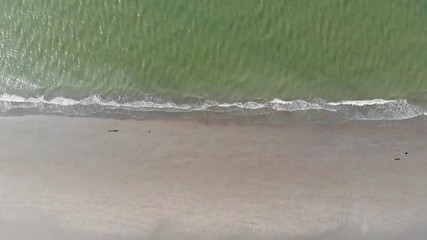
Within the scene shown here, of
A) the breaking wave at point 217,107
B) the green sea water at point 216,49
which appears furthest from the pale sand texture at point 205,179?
the green sea water at point 216,49

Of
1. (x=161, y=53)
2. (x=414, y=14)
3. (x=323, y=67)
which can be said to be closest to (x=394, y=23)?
(x=414, y=14)

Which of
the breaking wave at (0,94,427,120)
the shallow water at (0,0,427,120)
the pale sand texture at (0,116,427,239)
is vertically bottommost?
the pale sand texture at (0,116,427,239)

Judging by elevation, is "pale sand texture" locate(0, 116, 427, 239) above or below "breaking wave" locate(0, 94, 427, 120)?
below

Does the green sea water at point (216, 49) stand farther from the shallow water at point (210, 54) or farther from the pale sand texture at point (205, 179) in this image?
the pale sand texture at point (205, 179)

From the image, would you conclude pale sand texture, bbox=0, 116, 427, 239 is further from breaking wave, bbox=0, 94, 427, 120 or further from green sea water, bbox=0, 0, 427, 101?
green sea water, bbox=0, 0, 427, 101

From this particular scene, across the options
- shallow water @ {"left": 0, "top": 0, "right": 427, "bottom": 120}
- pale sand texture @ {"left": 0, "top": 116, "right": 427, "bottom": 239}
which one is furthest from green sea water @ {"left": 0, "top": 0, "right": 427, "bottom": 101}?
pale sand texture @ {"left": 0, "top": 116, "right": 427, "bottom": 239}

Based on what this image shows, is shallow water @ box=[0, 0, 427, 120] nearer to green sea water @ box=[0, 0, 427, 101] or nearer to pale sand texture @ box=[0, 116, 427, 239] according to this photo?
green sea water @ box=[0, 0, 427, 101]

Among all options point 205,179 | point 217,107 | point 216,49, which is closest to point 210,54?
point 216,49

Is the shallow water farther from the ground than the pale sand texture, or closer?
farther from the ground
